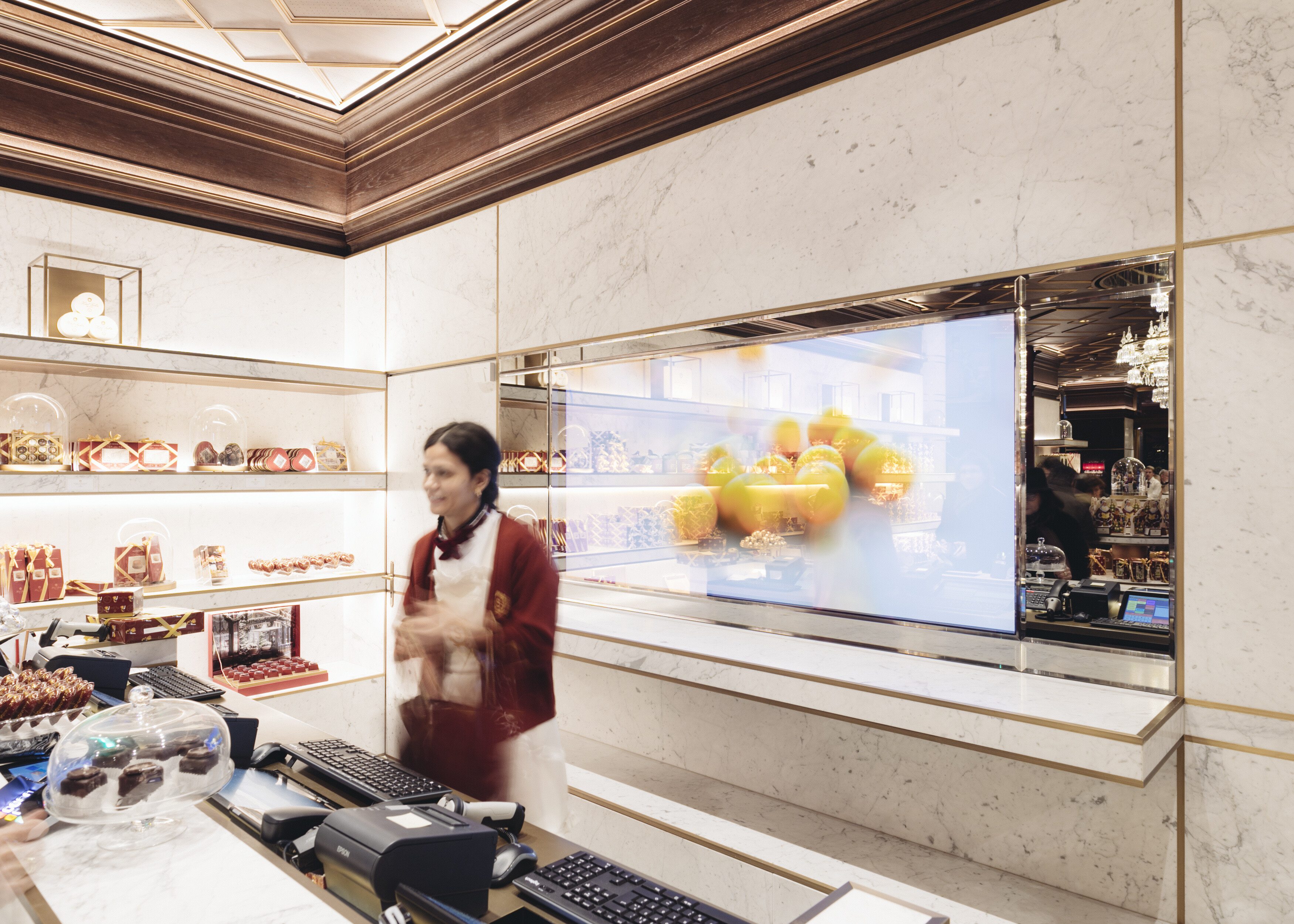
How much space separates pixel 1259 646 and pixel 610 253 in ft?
7.70

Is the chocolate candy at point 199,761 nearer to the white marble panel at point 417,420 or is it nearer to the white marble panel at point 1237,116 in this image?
the white marble panel at point 1237,116

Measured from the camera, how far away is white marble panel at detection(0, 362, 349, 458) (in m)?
3.51

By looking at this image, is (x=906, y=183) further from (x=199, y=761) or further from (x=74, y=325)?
(x=74, y=325)

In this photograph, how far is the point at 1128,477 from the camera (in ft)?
6.16

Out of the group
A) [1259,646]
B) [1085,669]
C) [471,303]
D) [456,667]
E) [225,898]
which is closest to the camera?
[225,898]

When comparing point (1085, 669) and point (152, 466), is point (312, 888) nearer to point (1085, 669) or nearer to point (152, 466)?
point (1085, 669)

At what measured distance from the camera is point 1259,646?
170 cm

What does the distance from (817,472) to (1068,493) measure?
0.72 metres

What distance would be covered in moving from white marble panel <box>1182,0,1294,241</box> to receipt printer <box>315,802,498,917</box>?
1966 millimetres

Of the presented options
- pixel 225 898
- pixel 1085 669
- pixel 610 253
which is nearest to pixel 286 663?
pixel 610 253

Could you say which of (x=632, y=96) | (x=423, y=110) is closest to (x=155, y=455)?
(x=423, y=110)

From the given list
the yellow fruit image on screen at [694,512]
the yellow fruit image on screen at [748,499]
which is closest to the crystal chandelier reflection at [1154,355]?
the yellow fruit image on screen at [748,499]

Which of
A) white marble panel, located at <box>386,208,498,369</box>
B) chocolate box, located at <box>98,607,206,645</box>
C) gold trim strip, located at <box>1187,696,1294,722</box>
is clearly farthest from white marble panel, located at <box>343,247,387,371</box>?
gold trim strip, located at <box>1187,696,1294,722</box>

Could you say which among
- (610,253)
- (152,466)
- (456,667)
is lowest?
(456,667)
